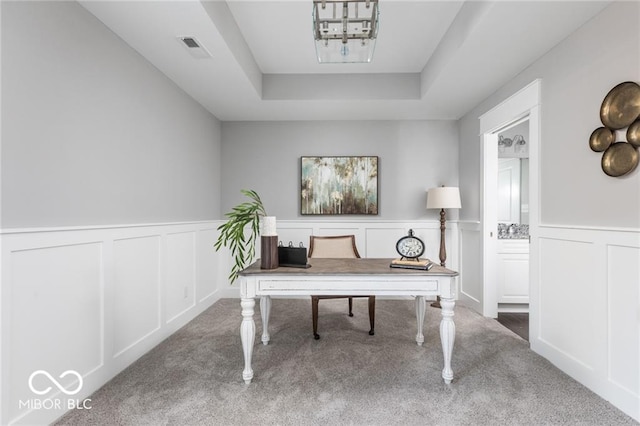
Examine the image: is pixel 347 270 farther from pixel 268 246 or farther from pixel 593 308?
pixel 593 308

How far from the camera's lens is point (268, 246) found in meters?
2.11

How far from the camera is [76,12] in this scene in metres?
1.83

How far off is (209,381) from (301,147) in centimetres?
308

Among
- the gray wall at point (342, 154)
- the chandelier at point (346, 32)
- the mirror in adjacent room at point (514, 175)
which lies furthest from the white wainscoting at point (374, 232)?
the chandelier at point (346, 32)

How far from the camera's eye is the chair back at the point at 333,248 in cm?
338

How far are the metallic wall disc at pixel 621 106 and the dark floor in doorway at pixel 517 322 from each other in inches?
79.1

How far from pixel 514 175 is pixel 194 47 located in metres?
4.78

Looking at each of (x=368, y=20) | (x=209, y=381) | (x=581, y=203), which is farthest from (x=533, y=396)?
(x=368, y=20)

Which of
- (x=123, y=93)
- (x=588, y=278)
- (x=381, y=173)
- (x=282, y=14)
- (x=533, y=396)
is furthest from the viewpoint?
(x=381, y=173)

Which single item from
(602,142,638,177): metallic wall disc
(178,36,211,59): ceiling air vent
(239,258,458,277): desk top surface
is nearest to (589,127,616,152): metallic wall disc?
(602,142,638,177): metallic wall disc

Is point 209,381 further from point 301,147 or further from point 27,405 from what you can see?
point 301,147

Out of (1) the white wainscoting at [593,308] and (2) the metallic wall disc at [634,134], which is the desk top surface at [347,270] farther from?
(2) the metallic wall disc at [634,134]

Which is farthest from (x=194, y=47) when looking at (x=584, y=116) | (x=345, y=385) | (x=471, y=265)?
(x=471, y=265)

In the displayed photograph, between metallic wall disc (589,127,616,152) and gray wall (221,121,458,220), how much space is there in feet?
7.22
